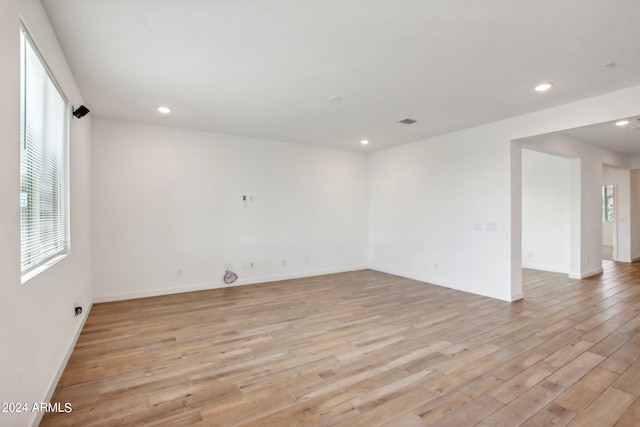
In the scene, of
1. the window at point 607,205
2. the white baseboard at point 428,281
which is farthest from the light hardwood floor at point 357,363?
the window at point 607,205

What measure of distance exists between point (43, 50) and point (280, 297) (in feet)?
12.5

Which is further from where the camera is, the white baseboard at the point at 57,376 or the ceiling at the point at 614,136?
the ceiling at the point at 614,136

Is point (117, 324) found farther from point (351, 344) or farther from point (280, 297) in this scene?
point (351, 344)

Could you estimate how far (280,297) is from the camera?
15.6ft

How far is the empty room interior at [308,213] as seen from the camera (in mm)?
2025

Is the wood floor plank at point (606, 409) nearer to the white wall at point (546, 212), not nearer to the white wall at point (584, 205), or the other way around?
the white wall at point (584, 205)

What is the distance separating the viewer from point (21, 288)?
65.8 inches

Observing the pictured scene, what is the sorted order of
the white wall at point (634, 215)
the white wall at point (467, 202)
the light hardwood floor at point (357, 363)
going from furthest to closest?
1. the white wall at point (634, 215)
2. the white wall at point (467, 202)
3. the light hardwood floor at point (357, 363)

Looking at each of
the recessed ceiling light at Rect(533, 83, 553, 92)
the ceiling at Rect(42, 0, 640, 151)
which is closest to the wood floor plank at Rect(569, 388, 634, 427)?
the ceiling at Rect(42, 0, 640, 151)

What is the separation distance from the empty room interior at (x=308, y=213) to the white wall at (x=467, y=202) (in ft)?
0.11

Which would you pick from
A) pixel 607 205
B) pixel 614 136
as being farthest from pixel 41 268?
pixel 607 205

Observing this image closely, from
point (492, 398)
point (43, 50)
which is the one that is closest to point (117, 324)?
point (43, 50)

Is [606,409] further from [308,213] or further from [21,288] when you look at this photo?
[308,213]

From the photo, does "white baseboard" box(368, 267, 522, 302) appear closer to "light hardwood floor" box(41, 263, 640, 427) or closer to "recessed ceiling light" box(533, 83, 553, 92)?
"light hardwood floor" box(41, 263, 640, 427)
